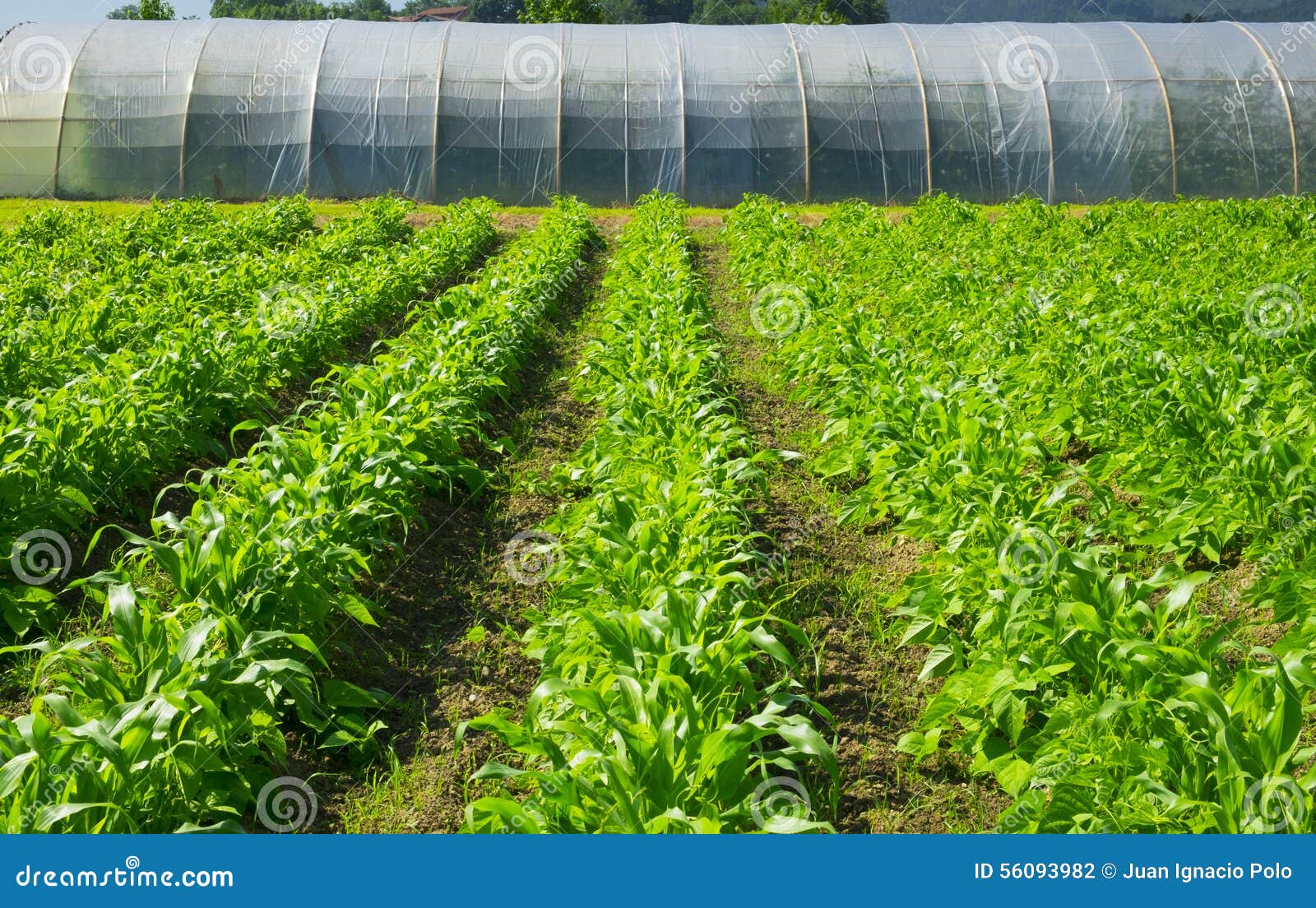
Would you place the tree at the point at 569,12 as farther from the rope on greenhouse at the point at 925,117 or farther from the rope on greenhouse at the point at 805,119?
the rope on greenhouse at the point at 925,117

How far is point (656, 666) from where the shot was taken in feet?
11.6

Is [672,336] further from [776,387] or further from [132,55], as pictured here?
[132,55]

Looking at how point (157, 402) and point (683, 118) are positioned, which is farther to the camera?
point (683, 118)

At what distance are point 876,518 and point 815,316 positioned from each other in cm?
335

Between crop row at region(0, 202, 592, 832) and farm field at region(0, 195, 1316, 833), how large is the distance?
2cm

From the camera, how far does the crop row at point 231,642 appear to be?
308cm

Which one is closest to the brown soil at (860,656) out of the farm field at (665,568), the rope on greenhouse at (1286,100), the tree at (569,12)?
the farm field at (665,568)

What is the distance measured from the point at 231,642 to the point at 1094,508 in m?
3.95

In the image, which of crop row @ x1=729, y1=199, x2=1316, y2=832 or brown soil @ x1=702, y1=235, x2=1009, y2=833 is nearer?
crop row @ x1=729, y1=199, x2=1316, y2=832

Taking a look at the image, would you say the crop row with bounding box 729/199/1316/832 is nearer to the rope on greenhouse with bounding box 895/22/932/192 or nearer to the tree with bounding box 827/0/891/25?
the rope on greenhouse with bounding box 895/22/932/192

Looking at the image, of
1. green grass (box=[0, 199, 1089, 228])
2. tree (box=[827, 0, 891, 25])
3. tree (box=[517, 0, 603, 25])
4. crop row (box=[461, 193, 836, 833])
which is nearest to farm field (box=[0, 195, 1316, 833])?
crop row (box=[461, 193, 836, 833])

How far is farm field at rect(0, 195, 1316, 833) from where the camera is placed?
316cm

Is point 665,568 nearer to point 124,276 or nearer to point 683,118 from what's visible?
point 124,276

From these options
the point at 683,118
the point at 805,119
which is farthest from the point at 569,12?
the point at 805,119
